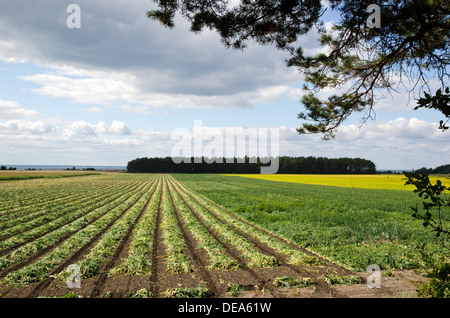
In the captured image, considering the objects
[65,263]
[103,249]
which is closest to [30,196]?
[103,249]

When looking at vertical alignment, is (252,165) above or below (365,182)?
above

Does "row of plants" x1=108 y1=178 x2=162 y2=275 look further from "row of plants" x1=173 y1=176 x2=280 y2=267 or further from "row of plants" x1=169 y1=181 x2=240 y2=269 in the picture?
"row of plants" x1=173 y1=176 x2=280 y2=267

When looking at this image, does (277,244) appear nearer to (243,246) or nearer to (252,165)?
(243,246)

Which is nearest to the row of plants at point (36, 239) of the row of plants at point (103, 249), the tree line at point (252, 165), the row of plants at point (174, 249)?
the row of plants at point (103, 249)

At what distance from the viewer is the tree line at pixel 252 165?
93062 millimetres

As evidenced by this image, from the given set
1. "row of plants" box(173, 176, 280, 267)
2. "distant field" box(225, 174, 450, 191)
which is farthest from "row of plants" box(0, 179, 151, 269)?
"distant field" box(225, 174, 450, 191)

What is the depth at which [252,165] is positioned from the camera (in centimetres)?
10881

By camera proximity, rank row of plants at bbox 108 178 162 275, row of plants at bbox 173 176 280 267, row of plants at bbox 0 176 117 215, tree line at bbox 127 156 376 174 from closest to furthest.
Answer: row of plants at bbox 108 178 162 275 < row of plants at bbox 173 176 280 267 < row of plants at bbox 0 176 117 215 < tree line at bbox 127 156 376 174

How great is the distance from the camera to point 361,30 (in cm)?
670

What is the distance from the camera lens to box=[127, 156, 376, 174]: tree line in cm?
9306

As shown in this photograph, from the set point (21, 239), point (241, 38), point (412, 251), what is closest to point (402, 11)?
point (241, 38)
